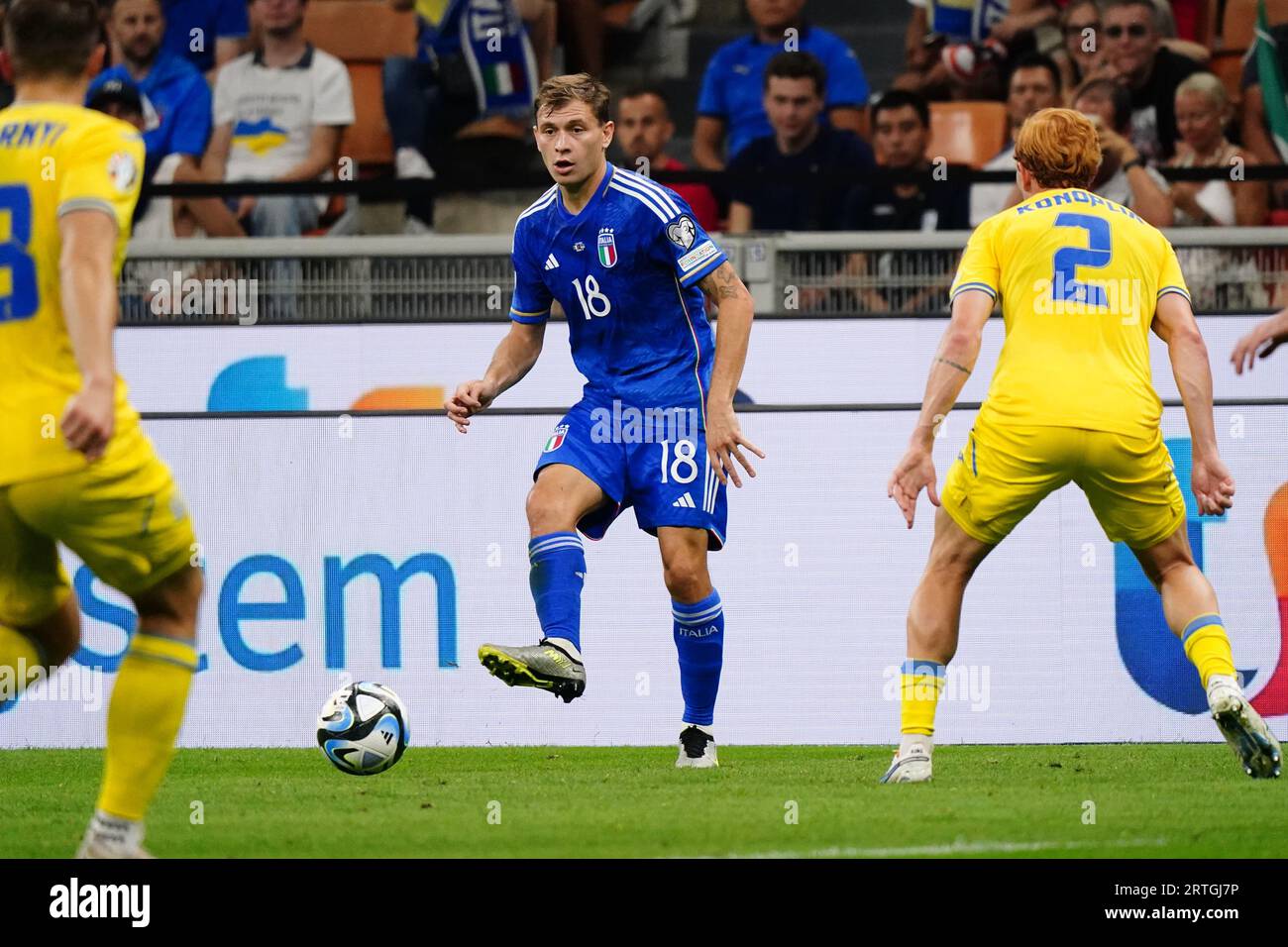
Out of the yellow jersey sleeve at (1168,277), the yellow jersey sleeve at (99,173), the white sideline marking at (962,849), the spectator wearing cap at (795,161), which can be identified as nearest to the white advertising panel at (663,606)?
the yellow jersey sleeve at (1168,277)

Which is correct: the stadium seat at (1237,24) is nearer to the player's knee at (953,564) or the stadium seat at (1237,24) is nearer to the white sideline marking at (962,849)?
the player's knee at (953,564)

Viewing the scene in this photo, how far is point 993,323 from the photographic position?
28.8 ft

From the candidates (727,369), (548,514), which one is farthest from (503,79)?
(548,514)

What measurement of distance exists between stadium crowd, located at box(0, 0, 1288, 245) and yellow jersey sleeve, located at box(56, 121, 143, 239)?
251 inches

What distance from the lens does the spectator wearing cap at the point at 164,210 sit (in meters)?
10.7

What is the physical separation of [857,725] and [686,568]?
1.60 metres

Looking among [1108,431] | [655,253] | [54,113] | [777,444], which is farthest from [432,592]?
[54,113]

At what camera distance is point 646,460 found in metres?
6.41

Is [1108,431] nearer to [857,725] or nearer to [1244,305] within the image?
[857,725]

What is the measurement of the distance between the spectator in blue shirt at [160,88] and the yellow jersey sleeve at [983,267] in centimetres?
659

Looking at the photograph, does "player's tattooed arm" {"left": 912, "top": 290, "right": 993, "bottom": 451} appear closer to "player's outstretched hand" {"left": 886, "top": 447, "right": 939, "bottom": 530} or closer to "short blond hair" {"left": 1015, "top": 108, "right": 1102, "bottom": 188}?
"player's outstretched hand" {"left": 886, "top": 447, "right": 939, "bottom": 530}

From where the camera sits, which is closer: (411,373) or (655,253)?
(655,253)

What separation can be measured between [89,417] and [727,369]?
2722mm

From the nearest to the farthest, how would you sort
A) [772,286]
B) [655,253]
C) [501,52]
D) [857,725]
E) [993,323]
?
[655,253] < [857,725] < [993,323] < [772,286] < [501,52]
